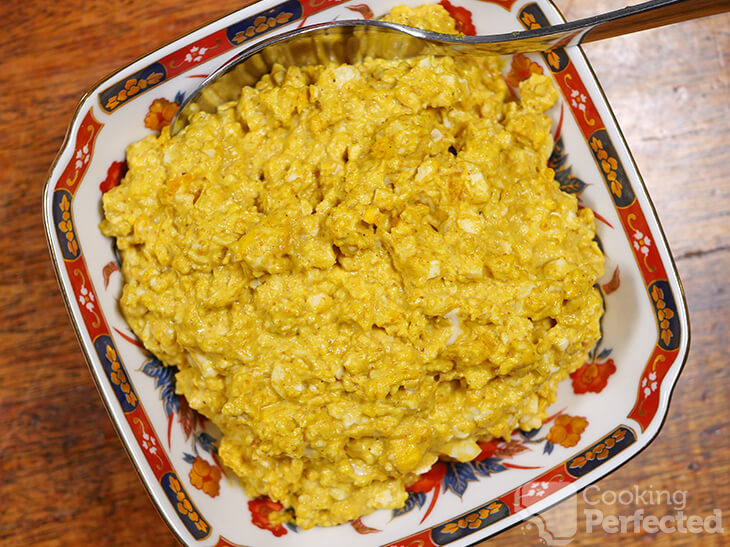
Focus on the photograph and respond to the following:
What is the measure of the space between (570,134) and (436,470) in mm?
955

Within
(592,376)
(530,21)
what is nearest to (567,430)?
(592,376)

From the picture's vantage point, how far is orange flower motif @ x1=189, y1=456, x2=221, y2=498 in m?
1.55

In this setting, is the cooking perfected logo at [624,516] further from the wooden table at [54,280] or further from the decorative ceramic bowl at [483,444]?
the decorative ceramic bowl at [483,444]

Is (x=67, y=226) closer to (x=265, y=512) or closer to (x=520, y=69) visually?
(x=265, y=512)

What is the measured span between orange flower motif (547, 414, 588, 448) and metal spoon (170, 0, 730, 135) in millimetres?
953

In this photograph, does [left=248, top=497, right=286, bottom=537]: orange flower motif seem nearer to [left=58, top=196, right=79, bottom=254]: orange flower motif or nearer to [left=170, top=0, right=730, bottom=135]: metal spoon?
[left=58, top=196, right=79, bottom=254]: orange flower motif

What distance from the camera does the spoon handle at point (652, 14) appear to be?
124 cm

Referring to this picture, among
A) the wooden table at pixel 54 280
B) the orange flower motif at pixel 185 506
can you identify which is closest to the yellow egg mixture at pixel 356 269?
the orange flower motif at pixel 185 506

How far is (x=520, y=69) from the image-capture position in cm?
159

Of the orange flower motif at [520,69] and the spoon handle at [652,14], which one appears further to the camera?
the orange flower motif at [520,69]

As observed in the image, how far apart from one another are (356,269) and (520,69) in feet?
2.36

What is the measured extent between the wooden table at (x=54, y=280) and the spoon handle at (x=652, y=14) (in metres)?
0.59

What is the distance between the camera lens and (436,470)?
163 centimetres

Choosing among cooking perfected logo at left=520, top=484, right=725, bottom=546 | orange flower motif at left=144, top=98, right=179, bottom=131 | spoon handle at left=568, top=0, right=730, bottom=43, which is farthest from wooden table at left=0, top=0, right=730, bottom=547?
spoon handle at left=568, top=0, right=730, bottom=43
